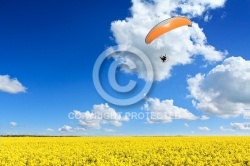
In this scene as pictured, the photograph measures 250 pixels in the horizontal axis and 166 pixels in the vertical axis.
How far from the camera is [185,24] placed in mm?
23031

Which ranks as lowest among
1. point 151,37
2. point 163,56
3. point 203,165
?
point 203,165

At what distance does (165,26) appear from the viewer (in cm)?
2286

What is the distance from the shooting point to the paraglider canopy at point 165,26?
22.5 metres

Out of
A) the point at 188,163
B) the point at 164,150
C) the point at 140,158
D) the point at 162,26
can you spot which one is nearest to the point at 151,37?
the point at 162,26

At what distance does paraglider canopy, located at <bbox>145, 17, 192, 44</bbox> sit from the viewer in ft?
74.0

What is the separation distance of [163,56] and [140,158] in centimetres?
639

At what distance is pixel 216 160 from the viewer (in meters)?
16.0

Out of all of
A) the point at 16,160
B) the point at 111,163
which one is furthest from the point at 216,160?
the point at 16,160

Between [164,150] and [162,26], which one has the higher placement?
[162,26]

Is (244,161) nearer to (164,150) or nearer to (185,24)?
(164,150)

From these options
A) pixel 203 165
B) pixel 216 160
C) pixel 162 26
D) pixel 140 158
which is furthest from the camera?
pixel 162 26

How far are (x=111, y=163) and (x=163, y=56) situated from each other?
8154mm

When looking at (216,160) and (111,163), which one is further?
(216,160)

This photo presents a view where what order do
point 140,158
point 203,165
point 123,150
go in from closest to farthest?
point 203,165, point 140,158, point 123,150
